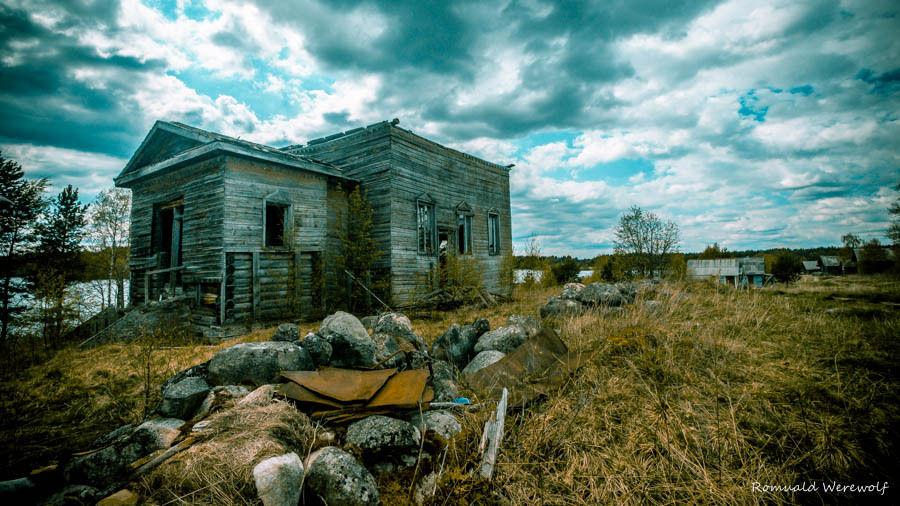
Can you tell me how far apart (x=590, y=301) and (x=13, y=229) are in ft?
41.0

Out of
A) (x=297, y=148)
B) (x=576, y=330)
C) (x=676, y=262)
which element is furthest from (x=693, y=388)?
(x=676, y=262)

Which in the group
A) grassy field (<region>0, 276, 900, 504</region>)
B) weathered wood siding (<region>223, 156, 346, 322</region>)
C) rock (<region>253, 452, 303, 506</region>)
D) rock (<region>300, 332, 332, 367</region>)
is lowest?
grassy field (<region>0, 276, 900, 504</region>)

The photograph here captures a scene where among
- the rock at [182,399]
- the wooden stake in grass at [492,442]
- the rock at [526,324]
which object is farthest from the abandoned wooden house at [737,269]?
the rock at [182,399]

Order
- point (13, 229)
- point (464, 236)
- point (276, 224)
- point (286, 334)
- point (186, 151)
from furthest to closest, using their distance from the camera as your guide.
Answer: point (464, 236) → point (276, 224) → point (186, 151) → point (13, 229) → point (286, 334)

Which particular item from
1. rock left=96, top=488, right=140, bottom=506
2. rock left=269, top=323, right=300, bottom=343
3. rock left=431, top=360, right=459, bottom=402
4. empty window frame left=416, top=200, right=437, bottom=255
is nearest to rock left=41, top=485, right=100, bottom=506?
rock left=96, top=488, right=140, bottom=506

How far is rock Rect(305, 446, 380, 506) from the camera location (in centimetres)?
167

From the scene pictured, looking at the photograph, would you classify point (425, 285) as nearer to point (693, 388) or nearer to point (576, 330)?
point (576, 330)

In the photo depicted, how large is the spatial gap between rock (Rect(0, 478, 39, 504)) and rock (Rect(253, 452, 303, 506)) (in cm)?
136

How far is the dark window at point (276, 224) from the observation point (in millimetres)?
9258

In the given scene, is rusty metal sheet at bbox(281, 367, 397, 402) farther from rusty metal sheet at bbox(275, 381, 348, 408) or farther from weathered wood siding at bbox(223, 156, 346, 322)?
weathered wood siding at bbox(223, 156, 346, 322)

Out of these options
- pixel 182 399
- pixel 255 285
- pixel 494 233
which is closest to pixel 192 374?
pixel 182 399

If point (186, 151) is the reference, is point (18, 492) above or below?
below

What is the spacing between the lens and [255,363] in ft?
10.1

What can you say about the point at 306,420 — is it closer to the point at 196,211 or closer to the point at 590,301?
the point at 590,301
